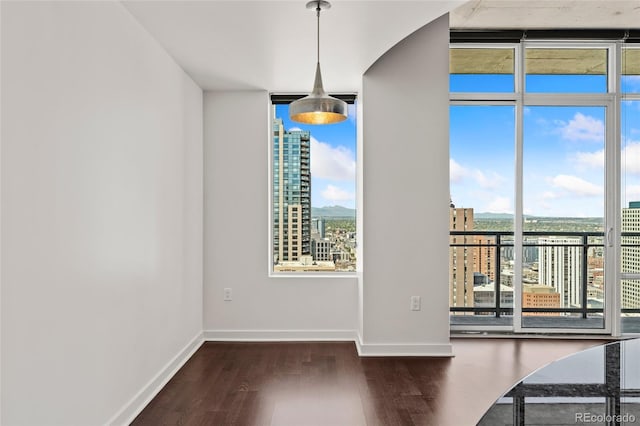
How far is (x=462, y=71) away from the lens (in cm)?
480

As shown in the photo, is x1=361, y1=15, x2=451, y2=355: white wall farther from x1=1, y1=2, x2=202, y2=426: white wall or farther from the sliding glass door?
x1=1, y1=2, x2=202, y2=426: white wall

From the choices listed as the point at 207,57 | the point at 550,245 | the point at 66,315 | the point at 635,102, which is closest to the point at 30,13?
the point at 66,315

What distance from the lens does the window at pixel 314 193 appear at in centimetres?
497

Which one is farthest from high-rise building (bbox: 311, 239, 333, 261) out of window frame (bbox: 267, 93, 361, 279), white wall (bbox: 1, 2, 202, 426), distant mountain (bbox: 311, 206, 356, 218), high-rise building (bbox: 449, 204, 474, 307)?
white wall (bbox: 1, 2, 202, 426)

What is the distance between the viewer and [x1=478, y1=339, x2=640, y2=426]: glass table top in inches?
31.5

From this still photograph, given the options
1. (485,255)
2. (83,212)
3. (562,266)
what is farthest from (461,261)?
(83,212)

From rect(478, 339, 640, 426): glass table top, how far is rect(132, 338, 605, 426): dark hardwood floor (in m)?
1.90

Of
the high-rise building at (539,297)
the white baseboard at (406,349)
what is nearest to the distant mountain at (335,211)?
the white baseboard at (406,349)

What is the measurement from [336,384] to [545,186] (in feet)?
10.1

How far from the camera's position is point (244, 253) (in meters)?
4.69

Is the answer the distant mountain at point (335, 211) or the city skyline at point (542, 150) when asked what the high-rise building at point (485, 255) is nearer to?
the city skyline at point (542, 150)

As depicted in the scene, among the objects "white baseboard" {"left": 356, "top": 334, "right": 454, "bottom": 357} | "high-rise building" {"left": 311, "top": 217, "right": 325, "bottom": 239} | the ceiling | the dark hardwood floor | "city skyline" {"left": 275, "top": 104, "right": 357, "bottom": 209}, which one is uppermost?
the ceiling

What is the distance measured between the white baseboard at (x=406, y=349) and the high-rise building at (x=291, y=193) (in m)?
1.33

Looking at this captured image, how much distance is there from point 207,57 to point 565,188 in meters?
3.78
